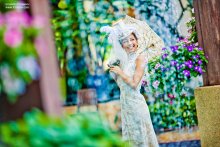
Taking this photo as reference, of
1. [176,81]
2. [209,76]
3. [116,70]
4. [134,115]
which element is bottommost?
[134,115]

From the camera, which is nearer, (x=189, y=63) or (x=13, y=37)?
(x=13, y=37)

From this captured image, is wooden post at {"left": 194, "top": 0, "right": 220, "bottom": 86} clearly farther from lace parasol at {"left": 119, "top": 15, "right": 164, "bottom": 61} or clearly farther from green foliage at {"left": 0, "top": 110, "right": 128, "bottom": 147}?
green foliage at {"left": 0, "top": 110, "right": 128, "bottom": 147}

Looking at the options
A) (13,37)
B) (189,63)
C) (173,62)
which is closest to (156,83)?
(173,62)

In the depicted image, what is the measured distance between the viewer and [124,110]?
545cm

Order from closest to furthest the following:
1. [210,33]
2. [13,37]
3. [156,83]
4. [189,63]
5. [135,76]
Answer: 1. [13,37]
2. [135,76]
3. [210,33]
4. [189,63]
5. [156,83]

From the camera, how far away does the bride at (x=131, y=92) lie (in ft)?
17.6

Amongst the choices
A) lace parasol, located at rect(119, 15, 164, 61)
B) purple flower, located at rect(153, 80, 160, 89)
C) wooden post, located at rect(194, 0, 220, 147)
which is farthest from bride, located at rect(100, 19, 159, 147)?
purple flower, located at rect(153, 80, 160, 89)

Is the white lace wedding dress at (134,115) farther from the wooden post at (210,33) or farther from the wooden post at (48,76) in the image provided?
the wooden post at (48,76)

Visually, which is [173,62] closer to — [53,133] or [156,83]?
[156,83]

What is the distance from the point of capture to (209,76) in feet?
18.3

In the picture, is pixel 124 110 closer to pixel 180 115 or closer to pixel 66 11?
pixel 180 115

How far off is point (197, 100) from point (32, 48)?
361 centimetres

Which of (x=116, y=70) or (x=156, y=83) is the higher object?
(x=116, y=70)

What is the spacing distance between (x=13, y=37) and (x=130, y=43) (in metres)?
3.42
